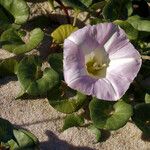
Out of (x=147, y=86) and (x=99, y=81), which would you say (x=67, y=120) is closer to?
(x=99, y=81)

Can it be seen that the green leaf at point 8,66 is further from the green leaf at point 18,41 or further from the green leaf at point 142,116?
the green leaf at point 142,116

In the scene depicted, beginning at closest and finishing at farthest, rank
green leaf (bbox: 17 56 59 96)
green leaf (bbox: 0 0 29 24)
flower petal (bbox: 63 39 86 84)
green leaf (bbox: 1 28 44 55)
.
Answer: flower petal (bbox: 63 39 86 84) → green leaf (bbox: 17 56 59 96) → green leaf (bbox: 1 28 44 55) → green leaf (bbox: 0 0 29 24)

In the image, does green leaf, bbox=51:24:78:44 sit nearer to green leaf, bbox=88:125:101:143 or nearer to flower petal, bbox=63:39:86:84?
flower petal, bbox=63:39:86:84

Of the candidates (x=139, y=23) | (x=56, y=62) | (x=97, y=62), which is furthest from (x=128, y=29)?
→ (x=56, y=62)

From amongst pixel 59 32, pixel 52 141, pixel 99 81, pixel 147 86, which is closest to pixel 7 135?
pixel 52 141

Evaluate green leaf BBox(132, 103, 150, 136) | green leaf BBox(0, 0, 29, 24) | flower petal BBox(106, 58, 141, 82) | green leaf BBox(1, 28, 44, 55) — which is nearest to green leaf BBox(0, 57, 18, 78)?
green leaf BBox(1, 28, 44, 55)

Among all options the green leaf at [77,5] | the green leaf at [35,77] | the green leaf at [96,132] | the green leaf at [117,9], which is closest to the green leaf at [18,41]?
the green leaf at [35,77]

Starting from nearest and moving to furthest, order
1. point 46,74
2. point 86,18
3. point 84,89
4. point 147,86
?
point 84,89
point 46,74
point 147,86
point 86,18
